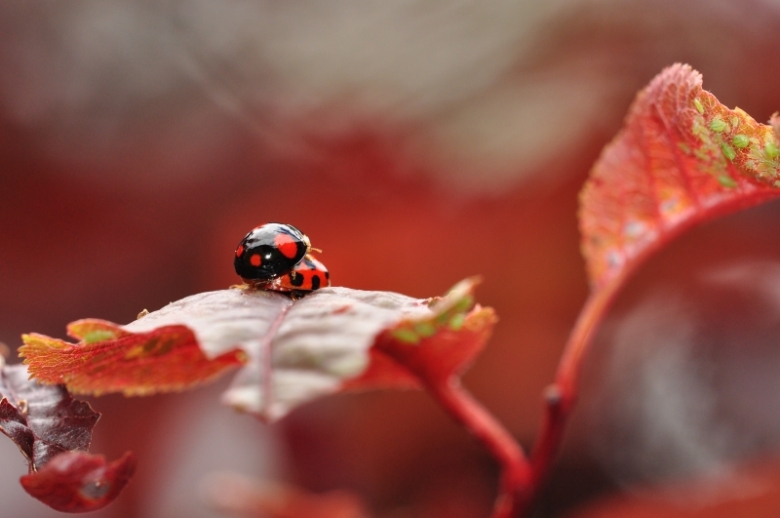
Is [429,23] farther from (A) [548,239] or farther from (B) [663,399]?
(B) [663,399]

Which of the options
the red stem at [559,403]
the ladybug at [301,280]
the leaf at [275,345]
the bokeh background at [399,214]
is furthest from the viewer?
the bokeh background at [399,214]

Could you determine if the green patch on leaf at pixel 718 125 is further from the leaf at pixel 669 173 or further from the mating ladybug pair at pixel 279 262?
the mating ladybug pair at pixel 279 262

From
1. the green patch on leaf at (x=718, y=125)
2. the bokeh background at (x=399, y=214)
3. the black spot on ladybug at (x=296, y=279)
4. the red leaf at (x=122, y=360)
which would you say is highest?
the bokeh background at (x=399, y=214)

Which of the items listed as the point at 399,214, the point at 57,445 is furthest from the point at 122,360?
the point at 399,214

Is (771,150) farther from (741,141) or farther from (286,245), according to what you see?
(286,245)

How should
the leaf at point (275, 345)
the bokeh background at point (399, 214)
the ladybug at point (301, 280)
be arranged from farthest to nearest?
the bokeh background at point (399, 214), the ladybug at point (301, 280), the leaf at point (275, 345)

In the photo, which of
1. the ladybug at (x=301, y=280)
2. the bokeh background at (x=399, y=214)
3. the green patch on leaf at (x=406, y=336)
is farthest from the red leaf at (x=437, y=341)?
the bokeh background at (x=399, y=214)
